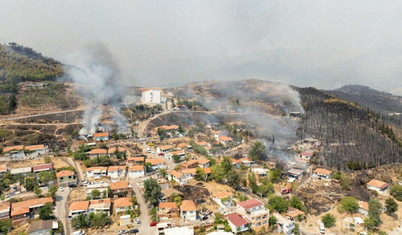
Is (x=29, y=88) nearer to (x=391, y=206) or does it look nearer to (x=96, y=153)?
(x=96, y=153)

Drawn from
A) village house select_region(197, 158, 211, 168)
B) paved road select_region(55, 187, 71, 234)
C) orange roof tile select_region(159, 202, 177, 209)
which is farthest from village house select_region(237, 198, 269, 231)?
paved road select_region(55, 187, 71, 234)

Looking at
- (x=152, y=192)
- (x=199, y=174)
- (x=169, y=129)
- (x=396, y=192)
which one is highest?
A: (x=169, y=129)

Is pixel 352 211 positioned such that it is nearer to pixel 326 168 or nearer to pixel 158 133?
pixel 326 168

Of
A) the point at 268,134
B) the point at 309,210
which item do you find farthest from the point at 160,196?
the point at 268,134

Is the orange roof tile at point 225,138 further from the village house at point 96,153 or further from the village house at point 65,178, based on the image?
the village house at point 65,178

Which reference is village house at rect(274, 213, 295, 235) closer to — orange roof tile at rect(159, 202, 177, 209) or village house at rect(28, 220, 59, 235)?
orange roof tile at rect(159, 202, 177, 209)

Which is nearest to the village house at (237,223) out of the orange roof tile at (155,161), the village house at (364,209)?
the village house at (364,209)

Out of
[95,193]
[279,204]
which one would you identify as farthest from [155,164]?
[279,204]
